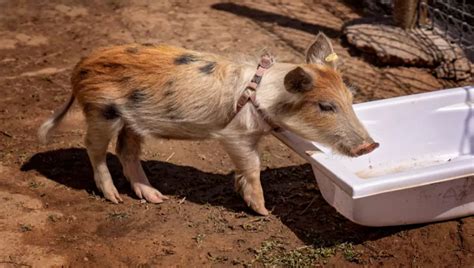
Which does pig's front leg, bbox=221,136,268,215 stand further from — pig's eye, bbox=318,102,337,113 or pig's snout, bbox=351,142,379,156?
pig's snout, bbox=351,142,379,156

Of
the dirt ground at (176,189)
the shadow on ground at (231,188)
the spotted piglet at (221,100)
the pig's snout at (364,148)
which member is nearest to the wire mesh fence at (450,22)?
the dirt ground at (176,189)

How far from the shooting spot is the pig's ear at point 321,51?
443 cm

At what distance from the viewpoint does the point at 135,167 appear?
193 inches

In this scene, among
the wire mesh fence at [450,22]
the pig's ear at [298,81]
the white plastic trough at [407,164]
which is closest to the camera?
the white plastic trough at [407,164]

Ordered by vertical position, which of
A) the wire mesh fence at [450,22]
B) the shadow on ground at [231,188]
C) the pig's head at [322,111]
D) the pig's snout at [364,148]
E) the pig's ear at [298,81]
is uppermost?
the pig's ear at [298,81]

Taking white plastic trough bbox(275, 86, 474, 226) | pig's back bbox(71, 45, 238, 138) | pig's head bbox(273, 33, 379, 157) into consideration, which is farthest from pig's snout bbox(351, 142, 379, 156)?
pig's back bbox(71, 45, 238, 138)

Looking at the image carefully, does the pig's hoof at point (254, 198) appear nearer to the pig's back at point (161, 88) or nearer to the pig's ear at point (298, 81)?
the pig's back at point (161, 88)

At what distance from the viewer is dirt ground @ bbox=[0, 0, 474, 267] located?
166 inches

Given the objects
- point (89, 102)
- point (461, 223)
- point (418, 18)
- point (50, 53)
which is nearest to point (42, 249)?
point (89, 102)

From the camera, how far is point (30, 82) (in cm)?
656

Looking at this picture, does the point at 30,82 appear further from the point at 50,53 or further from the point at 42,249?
the point at 42,249

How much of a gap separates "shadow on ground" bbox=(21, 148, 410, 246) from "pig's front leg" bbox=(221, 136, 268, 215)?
15cm

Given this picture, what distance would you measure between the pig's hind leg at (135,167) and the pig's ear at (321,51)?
1.26 metres

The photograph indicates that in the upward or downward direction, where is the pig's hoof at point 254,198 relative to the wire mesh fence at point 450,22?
downward
